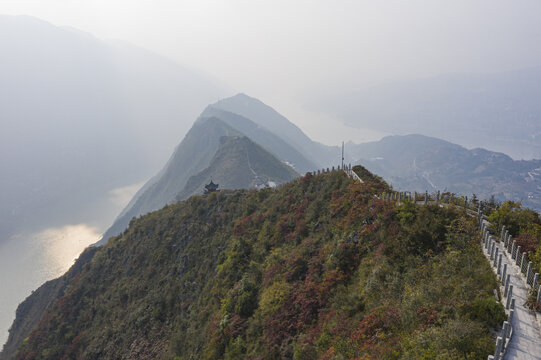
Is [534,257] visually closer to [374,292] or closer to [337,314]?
[374,292]

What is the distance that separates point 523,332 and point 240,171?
101445 millimetres

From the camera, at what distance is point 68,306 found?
135 feet

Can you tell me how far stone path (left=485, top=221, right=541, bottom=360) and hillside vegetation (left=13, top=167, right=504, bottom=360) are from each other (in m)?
0.68

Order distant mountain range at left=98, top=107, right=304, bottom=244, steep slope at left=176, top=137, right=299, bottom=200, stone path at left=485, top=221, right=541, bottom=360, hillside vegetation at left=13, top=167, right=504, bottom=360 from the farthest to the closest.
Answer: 1. distant mountain range at left=98, top=107, right=304, bottom=244
2. steep slope at left=176, top=137, right=299, bottom=200
3. hillside vegetation at left=13, top=167, right=504, bottom=360
4. stone path at left=485, top=221, right=541, bottom=360

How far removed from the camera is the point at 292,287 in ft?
60.2

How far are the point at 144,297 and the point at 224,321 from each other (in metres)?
18.3

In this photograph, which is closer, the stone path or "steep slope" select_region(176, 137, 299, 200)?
the stone path

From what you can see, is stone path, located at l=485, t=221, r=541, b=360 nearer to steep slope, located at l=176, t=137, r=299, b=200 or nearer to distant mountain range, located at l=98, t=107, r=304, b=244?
steep slope, located at l=176, t=137, r=299, b=200

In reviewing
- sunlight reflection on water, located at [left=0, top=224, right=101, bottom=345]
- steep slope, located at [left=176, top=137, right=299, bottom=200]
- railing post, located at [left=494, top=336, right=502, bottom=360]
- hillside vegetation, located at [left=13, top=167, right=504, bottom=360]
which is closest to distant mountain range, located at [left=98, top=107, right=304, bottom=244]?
steep slope, located at [left=176, top=137, right=299, bottom=200]

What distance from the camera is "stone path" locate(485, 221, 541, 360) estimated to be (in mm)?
8086

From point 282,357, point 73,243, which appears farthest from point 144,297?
point 73,243

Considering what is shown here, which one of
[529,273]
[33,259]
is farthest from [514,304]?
[33,259]

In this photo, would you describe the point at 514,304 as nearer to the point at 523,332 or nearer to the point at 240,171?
the point at 523,332

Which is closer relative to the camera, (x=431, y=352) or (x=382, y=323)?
(x=431, y=352)
